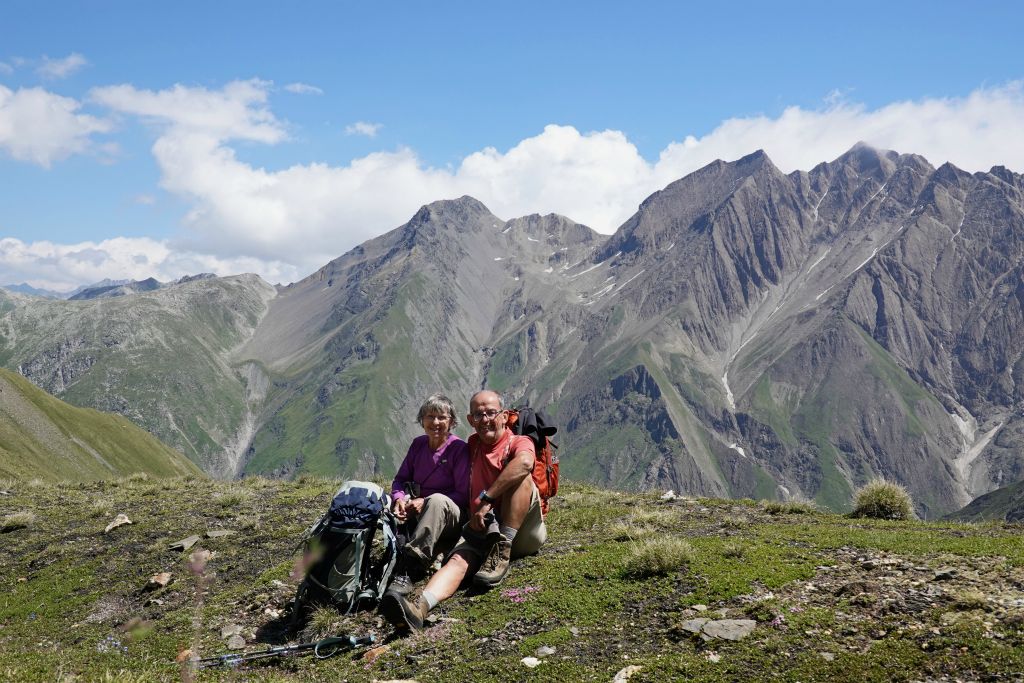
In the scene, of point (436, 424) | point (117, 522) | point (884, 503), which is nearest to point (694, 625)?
point (436, 424)

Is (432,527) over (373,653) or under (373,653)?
over

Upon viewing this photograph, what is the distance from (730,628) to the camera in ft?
30.0

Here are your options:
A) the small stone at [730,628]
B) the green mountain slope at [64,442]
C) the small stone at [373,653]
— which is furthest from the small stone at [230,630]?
the green mountain slope at [64,442]

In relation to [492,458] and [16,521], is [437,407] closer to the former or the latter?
[492,458]

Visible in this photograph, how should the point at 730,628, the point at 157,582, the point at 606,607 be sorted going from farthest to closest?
1. the point at 157,582
2. the point at 606,607
3. the point at 730,628

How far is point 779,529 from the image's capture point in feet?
49.1

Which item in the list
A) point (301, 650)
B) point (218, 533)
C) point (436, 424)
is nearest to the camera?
point (301, 650)

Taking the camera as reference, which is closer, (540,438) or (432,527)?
(432,527)

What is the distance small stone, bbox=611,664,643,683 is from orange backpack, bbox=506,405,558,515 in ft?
14.3

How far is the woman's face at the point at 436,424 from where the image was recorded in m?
12.5

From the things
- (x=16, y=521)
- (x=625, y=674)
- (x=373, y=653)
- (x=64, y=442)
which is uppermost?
(x=64, y=442)

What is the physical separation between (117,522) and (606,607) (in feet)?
49.4

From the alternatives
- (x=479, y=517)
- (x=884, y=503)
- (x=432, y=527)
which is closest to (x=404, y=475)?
(x=432, y=527)

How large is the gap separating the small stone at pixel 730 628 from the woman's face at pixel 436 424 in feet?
18.7
